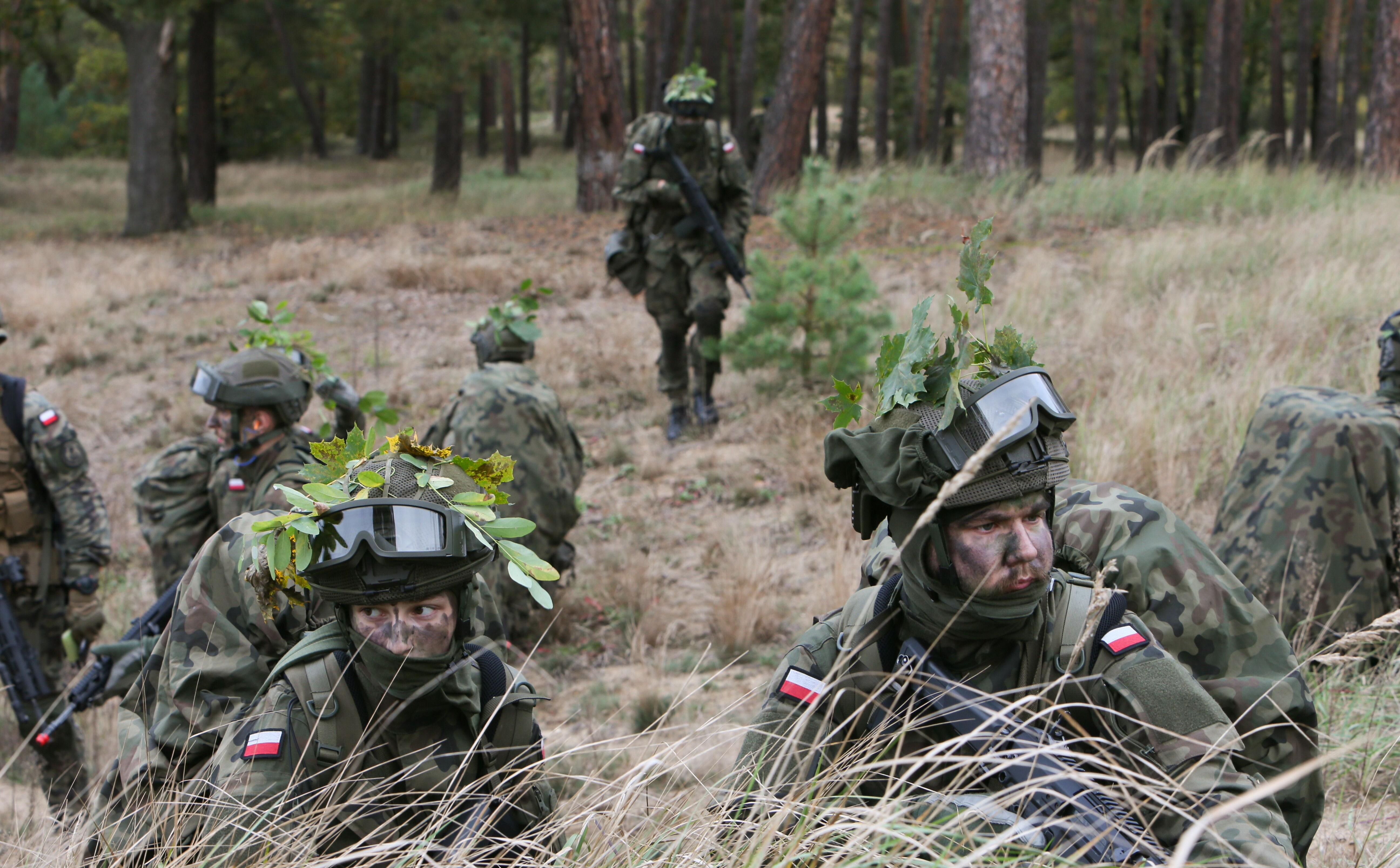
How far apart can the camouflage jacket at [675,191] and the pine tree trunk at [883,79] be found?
1465cm

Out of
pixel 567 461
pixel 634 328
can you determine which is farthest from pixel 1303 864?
pixel 634 328

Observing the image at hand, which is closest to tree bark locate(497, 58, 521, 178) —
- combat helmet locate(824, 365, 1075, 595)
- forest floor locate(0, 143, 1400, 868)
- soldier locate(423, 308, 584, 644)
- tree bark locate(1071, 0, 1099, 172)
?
forest floor locate(0, 143, 1400, 868)

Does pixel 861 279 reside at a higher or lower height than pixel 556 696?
higher

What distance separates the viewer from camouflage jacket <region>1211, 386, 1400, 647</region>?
12.5 ft

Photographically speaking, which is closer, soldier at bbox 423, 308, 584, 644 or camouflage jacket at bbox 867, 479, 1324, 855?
camouflage jacket at bbox 867, 479, 1324, 855

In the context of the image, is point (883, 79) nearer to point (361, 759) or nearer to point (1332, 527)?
point (1332, 527)

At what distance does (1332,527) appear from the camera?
381 cm

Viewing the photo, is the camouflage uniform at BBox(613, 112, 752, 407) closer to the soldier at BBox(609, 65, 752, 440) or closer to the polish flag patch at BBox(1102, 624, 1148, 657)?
the soldier at BBox(609, 65, 752, 440)

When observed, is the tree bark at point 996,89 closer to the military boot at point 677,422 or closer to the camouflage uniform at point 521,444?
the military boot at point 677,422

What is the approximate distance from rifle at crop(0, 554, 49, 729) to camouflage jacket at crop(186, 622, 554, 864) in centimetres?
236

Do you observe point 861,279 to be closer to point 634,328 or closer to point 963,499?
point 634,328

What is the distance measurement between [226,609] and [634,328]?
7.61 m

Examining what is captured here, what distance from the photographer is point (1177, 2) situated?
80.4ft

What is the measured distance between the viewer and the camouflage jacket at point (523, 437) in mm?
5141
